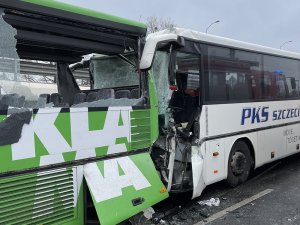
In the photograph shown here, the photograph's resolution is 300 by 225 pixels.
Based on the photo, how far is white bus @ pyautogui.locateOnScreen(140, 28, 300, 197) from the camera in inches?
215

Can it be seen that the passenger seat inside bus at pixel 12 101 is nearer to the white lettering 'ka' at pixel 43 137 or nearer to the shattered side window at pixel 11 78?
the shattered side window at pixel 11 78

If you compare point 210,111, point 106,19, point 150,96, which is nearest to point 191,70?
point 210,111

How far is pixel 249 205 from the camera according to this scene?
605 cm

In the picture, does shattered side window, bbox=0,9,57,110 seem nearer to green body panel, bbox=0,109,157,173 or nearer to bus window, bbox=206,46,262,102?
green body panel, bbox=0,109,157,173

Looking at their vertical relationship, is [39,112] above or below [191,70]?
below

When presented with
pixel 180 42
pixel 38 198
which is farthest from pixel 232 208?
pixel 38 198

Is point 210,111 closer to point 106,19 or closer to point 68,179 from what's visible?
point 106,19

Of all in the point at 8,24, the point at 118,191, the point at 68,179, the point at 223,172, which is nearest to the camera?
the point at 8,24

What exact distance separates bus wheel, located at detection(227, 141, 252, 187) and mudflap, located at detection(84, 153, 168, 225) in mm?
2159

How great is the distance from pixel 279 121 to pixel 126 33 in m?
4.74

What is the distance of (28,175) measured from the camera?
144 inches

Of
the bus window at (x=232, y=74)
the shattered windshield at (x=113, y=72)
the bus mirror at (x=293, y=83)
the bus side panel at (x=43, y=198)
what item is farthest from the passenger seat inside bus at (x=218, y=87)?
the bus mirror at (x=293, y=83)

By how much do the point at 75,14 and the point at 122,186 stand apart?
2.07 m

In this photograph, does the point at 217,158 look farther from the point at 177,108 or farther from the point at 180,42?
the point at 180,42
